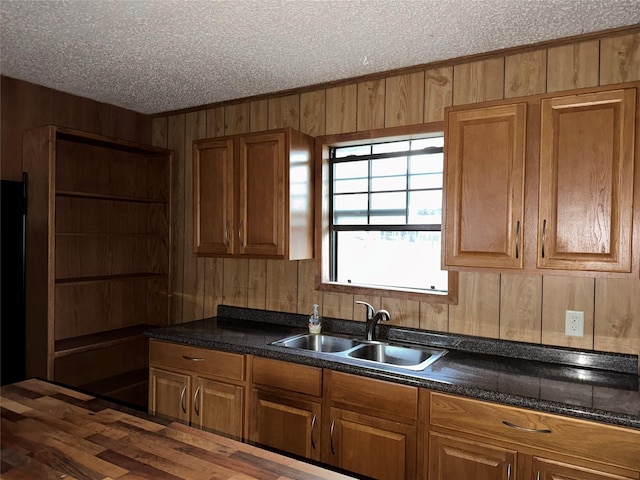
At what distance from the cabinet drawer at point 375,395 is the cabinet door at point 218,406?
636 millimetres

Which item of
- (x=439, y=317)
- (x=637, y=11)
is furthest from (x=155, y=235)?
(x=637, y=11)

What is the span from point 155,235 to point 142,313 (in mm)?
667

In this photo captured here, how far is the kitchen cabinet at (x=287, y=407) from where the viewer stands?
7.52ft

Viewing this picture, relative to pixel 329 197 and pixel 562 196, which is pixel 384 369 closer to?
pixel 562 196

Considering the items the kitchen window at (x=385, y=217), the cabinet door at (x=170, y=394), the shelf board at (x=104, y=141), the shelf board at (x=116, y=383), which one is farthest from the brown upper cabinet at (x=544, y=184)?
the shelf board at (x=116, y=383)

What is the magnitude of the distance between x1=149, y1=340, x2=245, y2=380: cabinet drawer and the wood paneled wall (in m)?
1.49

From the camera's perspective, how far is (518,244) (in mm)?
2049

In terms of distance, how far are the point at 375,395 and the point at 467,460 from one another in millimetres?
463

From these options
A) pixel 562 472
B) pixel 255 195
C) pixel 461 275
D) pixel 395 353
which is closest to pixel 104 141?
pixel 255 195

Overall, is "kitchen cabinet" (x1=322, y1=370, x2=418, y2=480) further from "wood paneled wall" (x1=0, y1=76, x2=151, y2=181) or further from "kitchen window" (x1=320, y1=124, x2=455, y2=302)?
"wood paneled wall" (x1=0, y1=76, x2=151, y2=181)

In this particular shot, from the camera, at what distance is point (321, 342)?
285cm

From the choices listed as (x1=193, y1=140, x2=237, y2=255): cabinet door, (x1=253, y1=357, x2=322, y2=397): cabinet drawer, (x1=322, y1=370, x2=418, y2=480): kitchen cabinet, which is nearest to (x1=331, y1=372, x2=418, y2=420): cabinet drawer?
(x1=322, y1=370, x2=418, y2=480): kitchen cabinet

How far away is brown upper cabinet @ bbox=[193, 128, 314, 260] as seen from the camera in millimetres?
2787

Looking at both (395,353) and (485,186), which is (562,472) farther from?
(485,186)
